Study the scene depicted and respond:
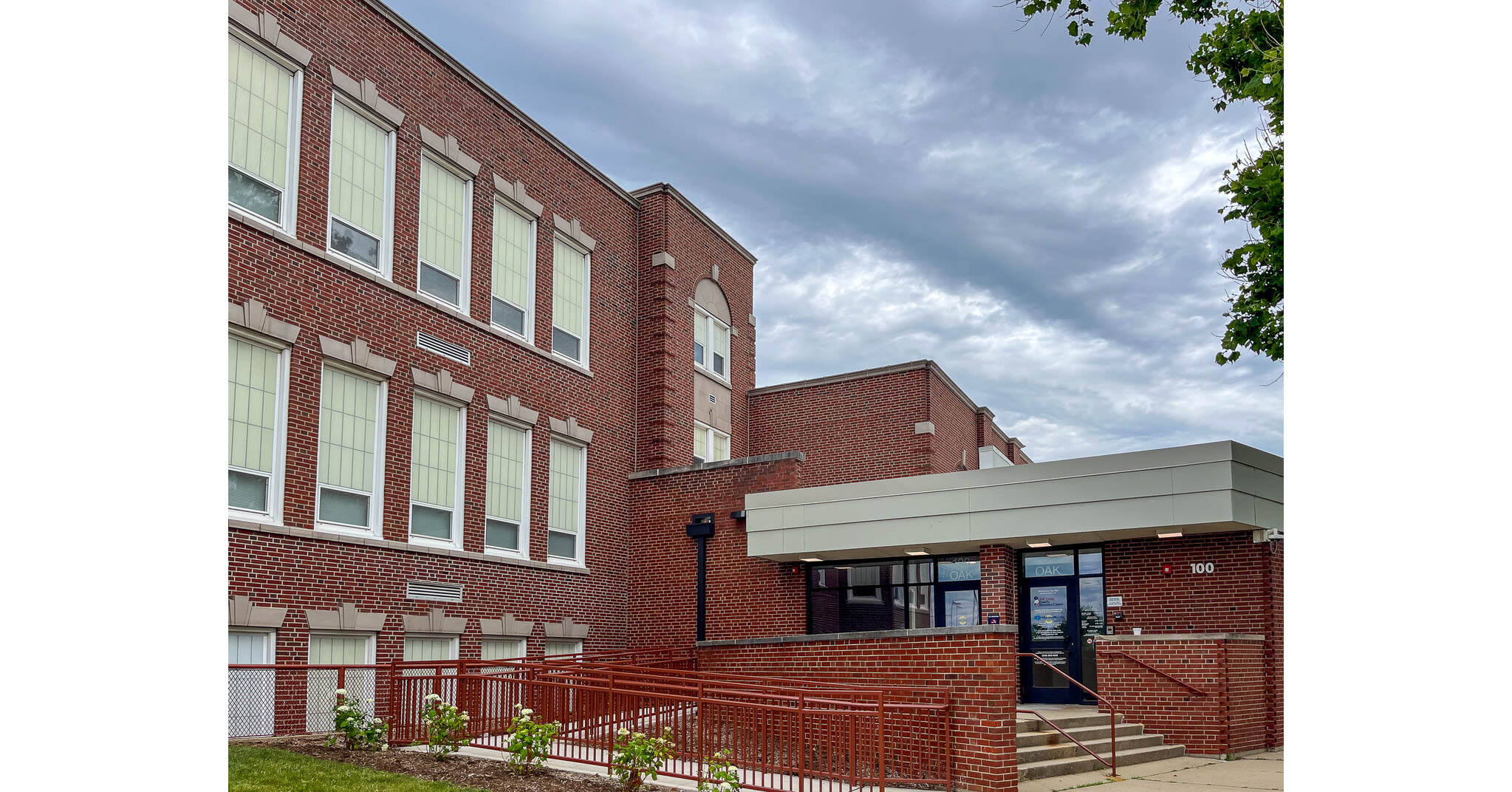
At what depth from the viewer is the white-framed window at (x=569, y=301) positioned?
2270cm

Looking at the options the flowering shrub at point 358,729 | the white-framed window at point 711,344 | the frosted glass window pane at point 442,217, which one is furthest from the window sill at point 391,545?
the white-framed window at point 711,344

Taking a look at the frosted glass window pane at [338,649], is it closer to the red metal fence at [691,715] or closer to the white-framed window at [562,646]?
the red metal fence at [691,715]

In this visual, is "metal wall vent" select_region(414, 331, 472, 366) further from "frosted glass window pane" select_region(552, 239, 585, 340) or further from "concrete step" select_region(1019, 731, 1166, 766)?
"concrete step" select_region(1019, 731, 1166, 766)

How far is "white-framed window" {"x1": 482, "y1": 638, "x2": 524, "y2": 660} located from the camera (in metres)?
19.8

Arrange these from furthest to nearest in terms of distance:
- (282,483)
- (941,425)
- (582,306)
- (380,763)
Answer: (941,425)
(582,306)
(282,483)
(380,763)

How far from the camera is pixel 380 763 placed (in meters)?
12.6

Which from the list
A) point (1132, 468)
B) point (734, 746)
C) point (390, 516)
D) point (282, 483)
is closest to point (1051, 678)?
point (1132, 468)

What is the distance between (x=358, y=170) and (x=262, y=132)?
2.09m

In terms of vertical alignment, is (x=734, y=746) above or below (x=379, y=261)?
below

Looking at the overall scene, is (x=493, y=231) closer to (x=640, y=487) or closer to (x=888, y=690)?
(x=640, y=487)

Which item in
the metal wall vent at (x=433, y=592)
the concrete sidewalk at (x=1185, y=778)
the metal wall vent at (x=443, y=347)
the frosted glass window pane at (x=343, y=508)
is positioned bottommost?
the concrete sidewalk at (x=1185, y=778)

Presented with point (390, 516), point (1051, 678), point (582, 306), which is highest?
point (582, 306)

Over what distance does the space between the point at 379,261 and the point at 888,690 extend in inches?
411

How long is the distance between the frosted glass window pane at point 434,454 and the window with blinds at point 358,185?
→ 8.53ft
